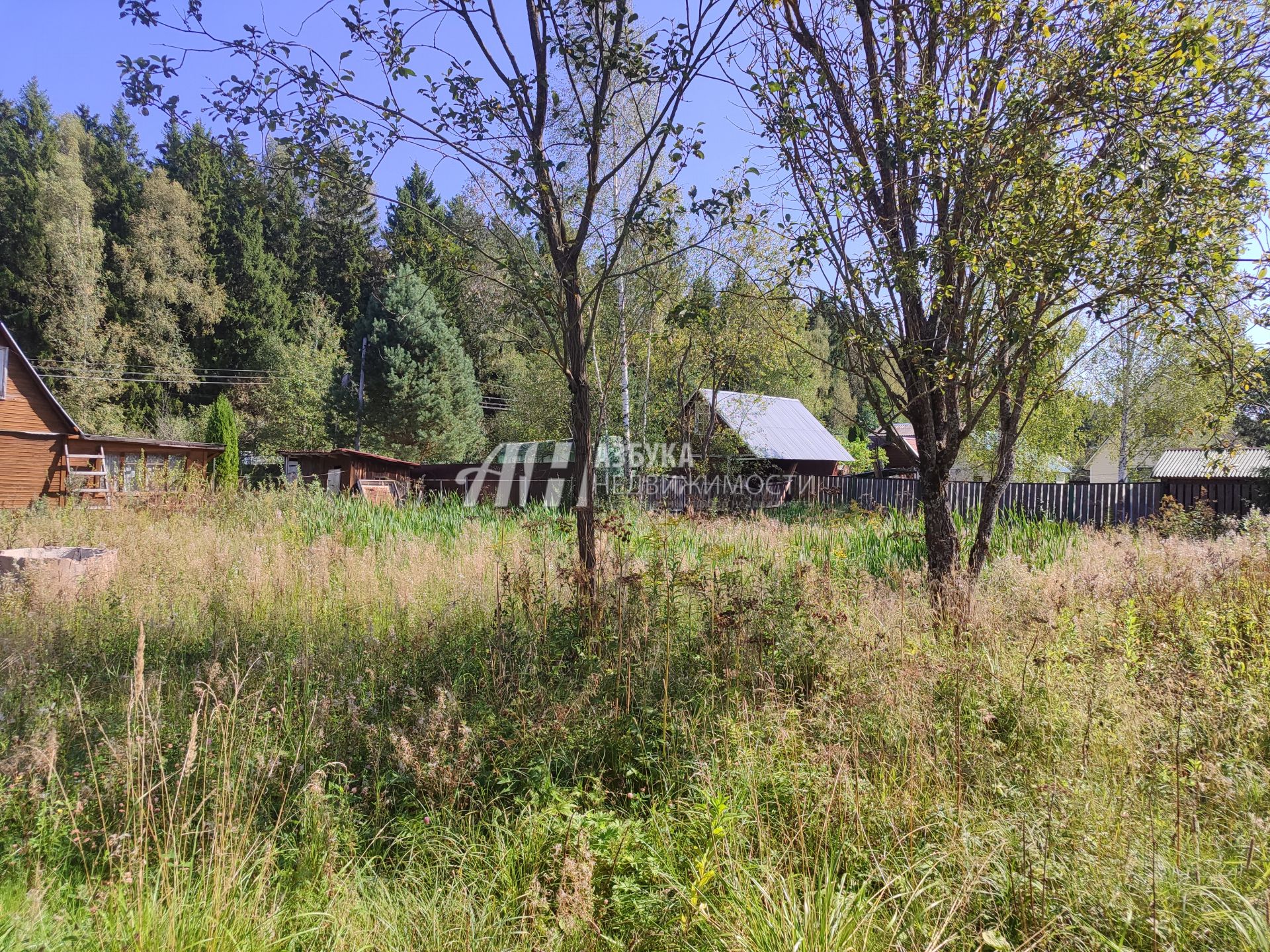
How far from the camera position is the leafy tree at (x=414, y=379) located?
31.4m

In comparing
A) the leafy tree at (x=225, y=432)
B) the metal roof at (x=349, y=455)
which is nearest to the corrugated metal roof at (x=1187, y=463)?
the metal roof at (x=349, y=455)

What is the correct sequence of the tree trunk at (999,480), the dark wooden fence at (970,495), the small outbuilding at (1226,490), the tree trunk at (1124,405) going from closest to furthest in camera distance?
the tree trunk at (999,480)
the dark wooden fence at (970,495)
the small outbuilding at (1226,490)
the tree trunk at (1124,405)

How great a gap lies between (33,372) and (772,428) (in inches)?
874

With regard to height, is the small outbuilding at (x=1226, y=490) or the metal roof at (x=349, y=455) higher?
the metal roof at (x=349, y=455)

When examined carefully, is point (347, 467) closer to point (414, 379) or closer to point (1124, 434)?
point (414, 379)

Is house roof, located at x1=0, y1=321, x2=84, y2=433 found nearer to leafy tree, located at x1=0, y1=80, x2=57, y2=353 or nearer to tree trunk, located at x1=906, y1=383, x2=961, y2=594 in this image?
leafy tree, located at x1=0, y1=80, x2=57, y2=353

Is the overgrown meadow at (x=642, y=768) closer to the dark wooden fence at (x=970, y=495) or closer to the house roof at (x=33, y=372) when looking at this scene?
the dark wooden fence at (x=970, y=495)

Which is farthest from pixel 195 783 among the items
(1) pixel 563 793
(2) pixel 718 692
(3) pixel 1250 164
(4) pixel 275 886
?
(3) pixel 1250 164

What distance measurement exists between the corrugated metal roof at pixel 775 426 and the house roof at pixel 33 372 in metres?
18.9

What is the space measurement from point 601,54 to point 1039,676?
4.27 meters

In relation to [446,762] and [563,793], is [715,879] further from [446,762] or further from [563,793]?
[446,762]

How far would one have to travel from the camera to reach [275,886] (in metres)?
2.26

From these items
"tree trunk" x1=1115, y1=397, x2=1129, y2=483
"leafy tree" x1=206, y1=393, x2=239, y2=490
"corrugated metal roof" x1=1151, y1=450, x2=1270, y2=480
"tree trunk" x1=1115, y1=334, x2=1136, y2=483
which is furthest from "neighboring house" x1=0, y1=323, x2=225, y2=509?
"corrugated metal roof" x1=1151, y1=450, x2=1270, y2=480

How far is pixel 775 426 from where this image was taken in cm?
2352
